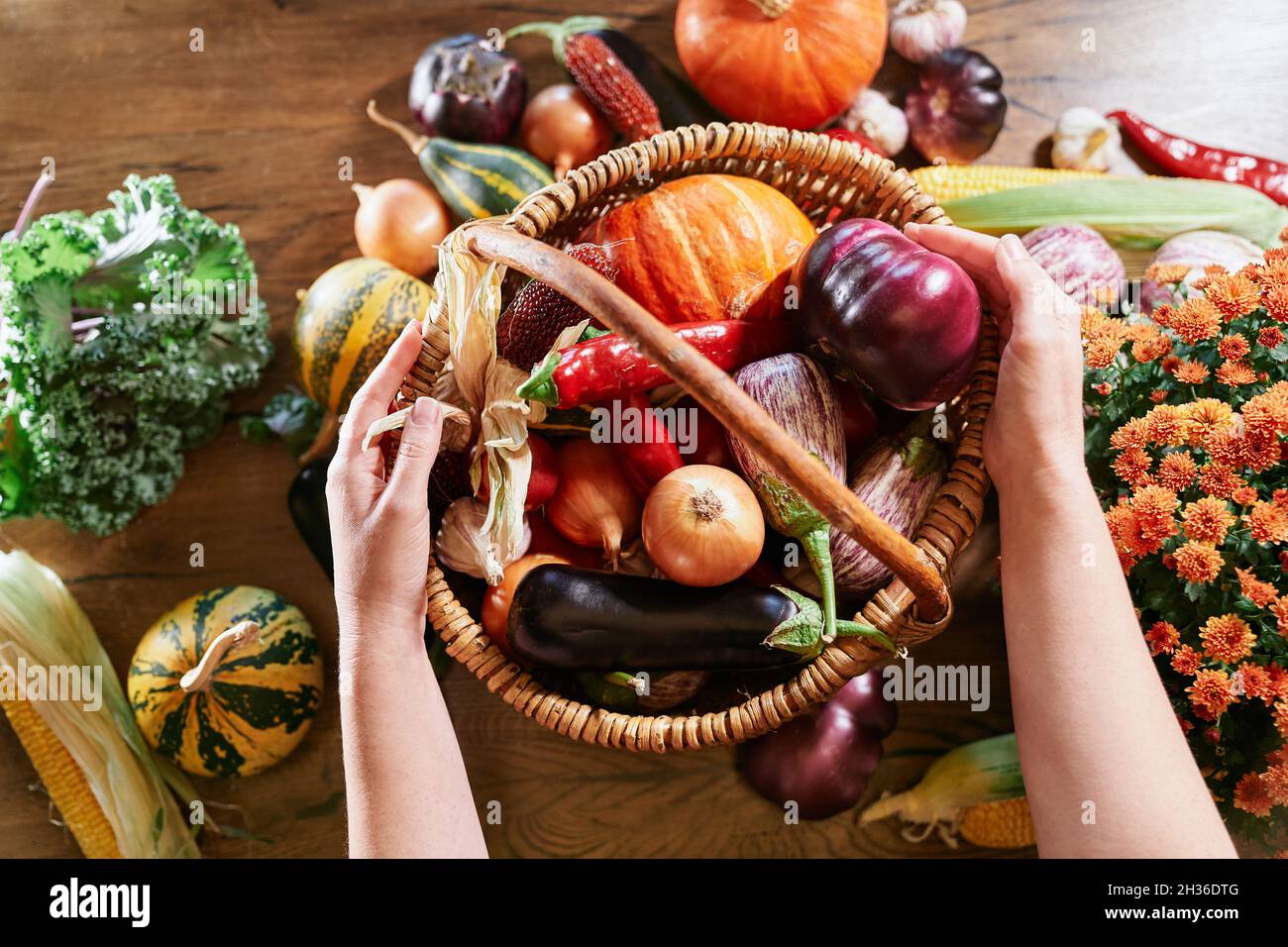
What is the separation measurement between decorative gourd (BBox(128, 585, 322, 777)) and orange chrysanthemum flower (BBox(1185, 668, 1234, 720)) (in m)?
1.14

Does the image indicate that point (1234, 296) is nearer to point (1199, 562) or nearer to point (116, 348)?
point (1199, 562)

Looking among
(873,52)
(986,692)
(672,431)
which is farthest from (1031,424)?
(873,52)

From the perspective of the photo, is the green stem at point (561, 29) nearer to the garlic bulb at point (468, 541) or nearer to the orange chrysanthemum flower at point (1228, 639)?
the garlic bulb at point (468, 541)

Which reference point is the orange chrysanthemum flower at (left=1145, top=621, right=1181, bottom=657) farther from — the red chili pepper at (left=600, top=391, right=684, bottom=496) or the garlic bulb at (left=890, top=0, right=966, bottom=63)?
the garlic bulb at (left=890, top=0, right=966, bottom=63)

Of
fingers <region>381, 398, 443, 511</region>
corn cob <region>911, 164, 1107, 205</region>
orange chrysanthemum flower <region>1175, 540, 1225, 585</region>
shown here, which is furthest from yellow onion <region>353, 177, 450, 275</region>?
orange chrysanthemum flower <region>1175, 540, 1225, 585</region>

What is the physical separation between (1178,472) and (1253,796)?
0.36 meters

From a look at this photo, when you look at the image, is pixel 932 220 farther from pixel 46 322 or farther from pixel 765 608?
pixel 46 322

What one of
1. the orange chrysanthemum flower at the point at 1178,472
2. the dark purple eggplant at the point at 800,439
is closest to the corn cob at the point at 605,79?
the dark purple eggplant at the point at 800,439

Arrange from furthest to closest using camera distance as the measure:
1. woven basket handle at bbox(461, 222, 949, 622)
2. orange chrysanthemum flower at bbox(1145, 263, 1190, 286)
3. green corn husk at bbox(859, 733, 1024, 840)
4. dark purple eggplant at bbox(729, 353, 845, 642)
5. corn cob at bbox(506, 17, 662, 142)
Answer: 1. corn cob at bbox(506, 17, 662, 142)
2. green corn husk at bbox(859, 733, 1024, 840)
3. orange chrysanthemum flower at bbox(1145, 263, 1190, 286)
4. dark purple eggplant at bbox(729, 353, 845, 642)
5. woven basket handle at bbox(461, 222, 949, 622)

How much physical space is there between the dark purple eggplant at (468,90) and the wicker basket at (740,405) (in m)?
0.29

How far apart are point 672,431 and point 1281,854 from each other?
0.85m

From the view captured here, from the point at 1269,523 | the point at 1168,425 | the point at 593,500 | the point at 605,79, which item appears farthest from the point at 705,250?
the point at 1269,523

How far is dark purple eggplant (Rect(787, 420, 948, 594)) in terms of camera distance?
3.39ft

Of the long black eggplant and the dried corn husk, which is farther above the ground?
the long black eggplant
